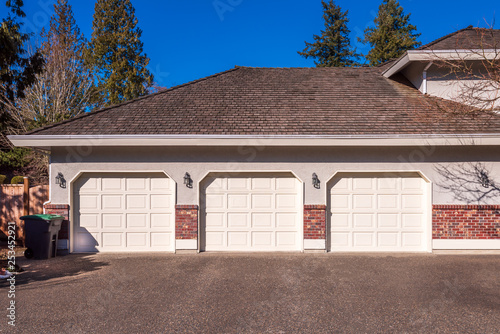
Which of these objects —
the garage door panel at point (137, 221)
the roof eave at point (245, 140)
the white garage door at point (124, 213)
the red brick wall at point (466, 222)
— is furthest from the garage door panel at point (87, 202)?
the red brick wall at point (466, 222)

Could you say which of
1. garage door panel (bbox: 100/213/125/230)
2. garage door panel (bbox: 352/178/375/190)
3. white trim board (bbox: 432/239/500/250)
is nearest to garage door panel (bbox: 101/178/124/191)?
garage door panel (bbox: 100/213/125/230)

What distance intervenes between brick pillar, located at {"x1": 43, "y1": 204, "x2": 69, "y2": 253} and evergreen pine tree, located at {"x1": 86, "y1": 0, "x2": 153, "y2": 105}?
525 inches

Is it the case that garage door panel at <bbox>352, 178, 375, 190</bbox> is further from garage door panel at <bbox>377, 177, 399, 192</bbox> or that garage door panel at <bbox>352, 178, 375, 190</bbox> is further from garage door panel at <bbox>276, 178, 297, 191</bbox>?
garage door panel at <bbox>276, 178, 297, 191</bbox>

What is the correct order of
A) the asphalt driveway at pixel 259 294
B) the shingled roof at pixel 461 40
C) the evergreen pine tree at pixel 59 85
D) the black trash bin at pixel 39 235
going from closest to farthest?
the asphalt driveway at pixel 259 294
the black trash bin at pixel 39 235
the shingled roof at pixel 461 40
the evergreen pine tree at pixel 59 85

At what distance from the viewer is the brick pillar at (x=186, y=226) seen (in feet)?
25.4

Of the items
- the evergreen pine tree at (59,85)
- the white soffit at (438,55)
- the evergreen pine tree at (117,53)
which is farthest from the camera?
the evergreen pine tree at (117,53)

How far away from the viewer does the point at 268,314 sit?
4508 millimetres

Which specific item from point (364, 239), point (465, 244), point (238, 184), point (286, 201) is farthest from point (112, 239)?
point (465, 244)

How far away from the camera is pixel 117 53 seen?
794 inches

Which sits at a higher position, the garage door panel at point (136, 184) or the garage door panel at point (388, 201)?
A: the garage door panel at point (136, 184)

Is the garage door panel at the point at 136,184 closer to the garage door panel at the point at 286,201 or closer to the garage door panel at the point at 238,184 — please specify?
the garage door panel at the point at 238,184

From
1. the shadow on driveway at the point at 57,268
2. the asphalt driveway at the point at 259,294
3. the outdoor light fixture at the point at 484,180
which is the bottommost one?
the shadow on driveway at the point at 57,268

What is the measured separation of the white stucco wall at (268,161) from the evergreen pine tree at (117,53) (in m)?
13.2

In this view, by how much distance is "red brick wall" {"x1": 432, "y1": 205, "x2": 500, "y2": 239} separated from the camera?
765 cm
